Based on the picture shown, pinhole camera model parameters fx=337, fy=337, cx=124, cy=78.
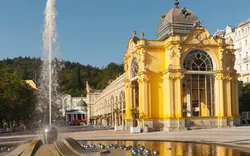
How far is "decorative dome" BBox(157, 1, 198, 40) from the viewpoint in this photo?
46000mm

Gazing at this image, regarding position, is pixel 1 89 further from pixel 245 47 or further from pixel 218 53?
pixel 245 47

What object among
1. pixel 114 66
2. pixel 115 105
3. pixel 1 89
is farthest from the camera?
pixel 114 66

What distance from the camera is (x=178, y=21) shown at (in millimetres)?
46406

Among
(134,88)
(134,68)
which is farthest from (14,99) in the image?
(134,68)

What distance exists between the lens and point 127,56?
165 ft

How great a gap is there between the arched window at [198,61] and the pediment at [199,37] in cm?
130

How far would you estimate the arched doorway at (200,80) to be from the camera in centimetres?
4341

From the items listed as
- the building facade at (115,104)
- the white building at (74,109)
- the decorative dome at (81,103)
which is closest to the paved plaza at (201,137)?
the building facade at (115,104)

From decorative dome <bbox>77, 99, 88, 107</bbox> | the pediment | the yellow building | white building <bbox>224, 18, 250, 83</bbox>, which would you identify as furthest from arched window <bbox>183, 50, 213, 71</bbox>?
decorative dome <bbox>77, 99, 88, 107</bbox>

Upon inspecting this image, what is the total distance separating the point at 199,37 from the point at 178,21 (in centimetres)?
439

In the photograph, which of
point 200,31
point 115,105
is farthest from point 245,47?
point 200,31

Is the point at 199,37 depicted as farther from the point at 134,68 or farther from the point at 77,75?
the point at 77,75

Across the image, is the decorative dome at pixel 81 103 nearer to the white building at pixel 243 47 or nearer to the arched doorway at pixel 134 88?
the white building at pixel 243 47

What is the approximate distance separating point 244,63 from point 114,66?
362ft
